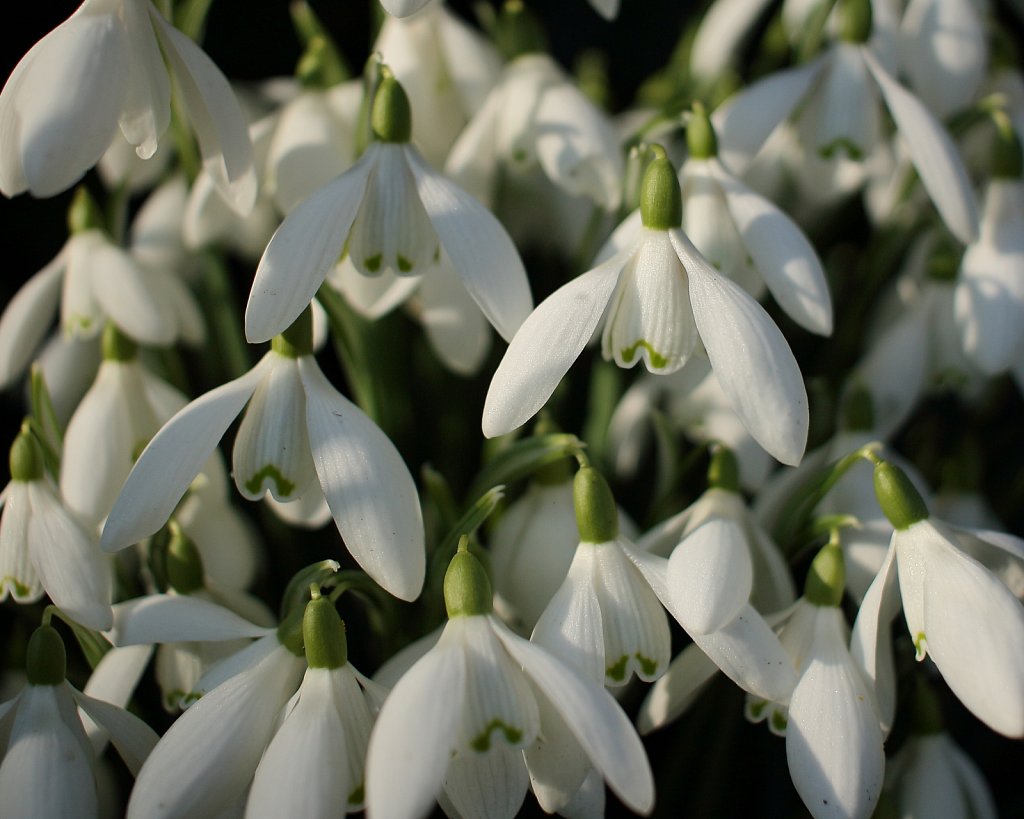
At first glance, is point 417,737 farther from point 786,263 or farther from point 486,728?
point 786,263

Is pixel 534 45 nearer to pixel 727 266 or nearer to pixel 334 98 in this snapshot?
pixel 334 98

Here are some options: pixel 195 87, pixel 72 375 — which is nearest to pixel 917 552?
pixel 195 87

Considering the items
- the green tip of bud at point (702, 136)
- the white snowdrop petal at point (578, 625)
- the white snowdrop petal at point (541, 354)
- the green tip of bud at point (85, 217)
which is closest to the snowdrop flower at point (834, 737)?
the white snowdrop petal at point (578, 625)

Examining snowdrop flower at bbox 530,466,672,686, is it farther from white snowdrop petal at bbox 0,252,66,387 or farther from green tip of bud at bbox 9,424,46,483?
white snowdrop petal at bbox 0,252,66,387

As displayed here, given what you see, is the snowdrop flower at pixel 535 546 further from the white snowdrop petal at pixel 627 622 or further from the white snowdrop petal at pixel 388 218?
the white snowdrop petal at pixel 388 218

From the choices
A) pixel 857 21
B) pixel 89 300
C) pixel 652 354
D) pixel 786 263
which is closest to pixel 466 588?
pixel 652 354

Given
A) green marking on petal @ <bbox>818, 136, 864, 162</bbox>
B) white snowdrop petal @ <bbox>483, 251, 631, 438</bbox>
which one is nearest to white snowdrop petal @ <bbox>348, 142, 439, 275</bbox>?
white snowdrop petal @ <bbox>483, 251, 631, 438</bbox>
